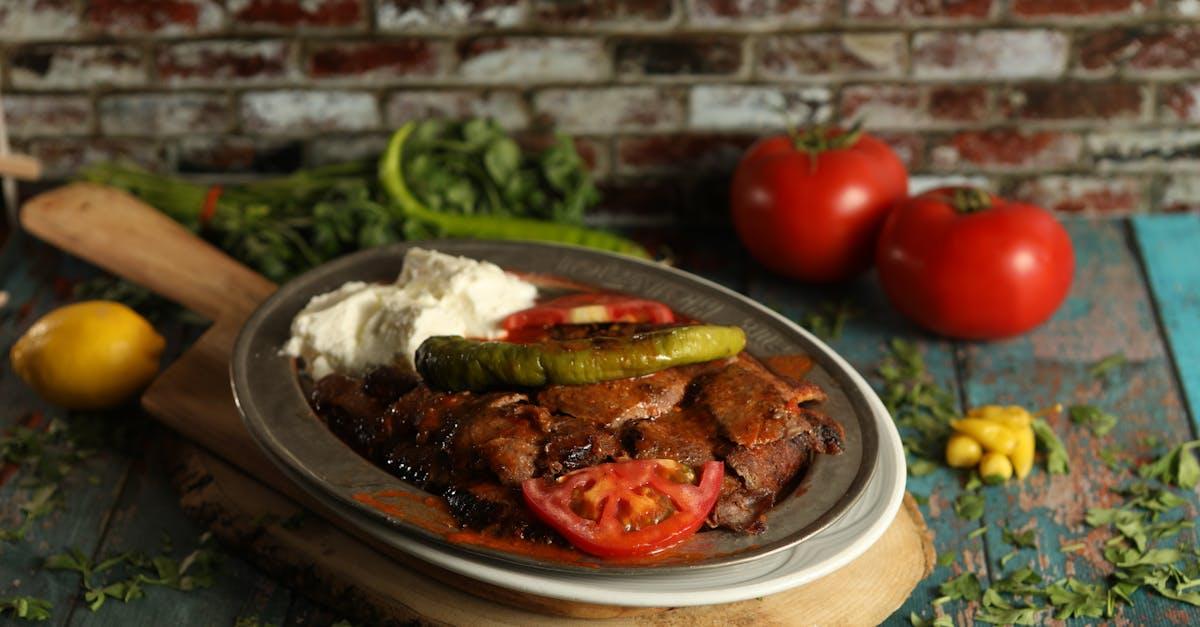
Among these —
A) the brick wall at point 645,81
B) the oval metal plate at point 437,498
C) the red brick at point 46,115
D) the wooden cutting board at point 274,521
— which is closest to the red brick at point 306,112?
the brick wall at point 645,81

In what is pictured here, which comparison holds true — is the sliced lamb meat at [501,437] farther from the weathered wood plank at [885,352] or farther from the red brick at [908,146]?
the red brick at [908,146]

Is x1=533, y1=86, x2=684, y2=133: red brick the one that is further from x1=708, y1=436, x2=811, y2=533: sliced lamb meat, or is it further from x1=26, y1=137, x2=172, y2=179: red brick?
x1=708, y1=436, x2=811, y2=533: sliced lamb meat

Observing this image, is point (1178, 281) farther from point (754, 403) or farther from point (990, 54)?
point (754, 403)

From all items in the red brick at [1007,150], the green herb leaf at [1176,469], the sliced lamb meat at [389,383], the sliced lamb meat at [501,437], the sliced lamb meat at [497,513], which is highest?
the sliced lamb meat at [501,437]

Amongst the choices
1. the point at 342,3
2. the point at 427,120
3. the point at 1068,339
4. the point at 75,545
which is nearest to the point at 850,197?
the point at 1068,339

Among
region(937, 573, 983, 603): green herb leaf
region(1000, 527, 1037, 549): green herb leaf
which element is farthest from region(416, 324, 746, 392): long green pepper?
region(1000, 527, 1037, 549): green herb leaf

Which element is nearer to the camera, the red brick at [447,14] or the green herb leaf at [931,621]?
the green herb leaf at [931,621]

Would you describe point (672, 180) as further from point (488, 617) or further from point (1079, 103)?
point (488, 617)
